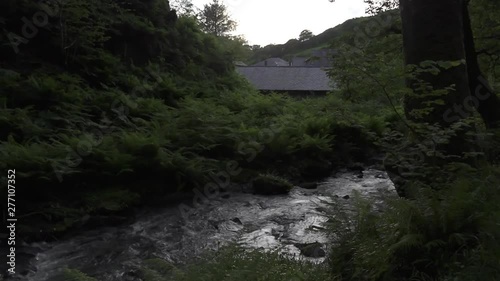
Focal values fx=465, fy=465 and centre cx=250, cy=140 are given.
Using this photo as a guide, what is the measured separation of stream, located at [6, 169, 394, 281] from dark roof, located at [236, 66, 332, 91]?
2638 centimetres

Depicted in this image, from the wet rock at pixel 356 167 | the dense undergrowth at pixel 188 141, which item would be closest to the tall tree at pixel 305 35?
the dense undergrowth at pixel 188 141

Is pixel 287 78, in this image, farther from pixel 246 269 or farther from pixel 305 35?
pixel 305 35

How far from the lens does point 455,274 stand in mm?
3258

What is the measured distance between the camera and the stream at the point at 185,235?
5.58 meters

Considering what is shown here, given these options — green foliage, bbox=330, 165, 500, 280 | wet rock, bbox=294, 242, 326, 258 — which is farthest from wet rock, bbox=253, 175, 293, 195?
green foliage, bbox=330, 165, 500, 280

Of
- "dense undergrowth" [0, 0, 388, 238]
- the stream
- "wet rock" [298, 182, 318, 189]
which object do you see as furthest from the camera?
"wet rock" [298, 182, 318, 189]

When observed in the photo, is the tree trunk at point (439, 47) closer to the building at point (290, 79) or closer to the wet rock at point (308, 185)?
the wet rock at point (308, 185)

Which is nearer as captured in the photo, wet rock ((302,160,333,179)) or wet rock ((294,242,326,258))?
wet rock ((294,242,326,258))

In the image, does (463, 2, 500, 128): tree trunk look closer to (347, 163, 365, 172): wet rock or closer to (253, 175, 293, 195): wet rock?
(253, 175, 293, 195): wet rock

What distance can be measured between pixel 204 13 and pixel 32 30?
31879 millimetres

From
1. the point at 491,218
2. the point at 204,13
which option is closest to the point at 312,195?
the point at 491,218

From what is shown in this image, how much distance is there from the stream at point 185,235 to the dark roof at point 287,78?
26381mm

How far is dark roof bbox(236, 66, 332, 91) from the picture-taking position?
3550 cm

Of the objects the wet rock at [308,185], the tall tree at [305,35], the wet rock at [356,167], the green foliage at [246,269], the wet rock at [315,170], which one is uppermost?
Answer: the tall tree at [305,35]
